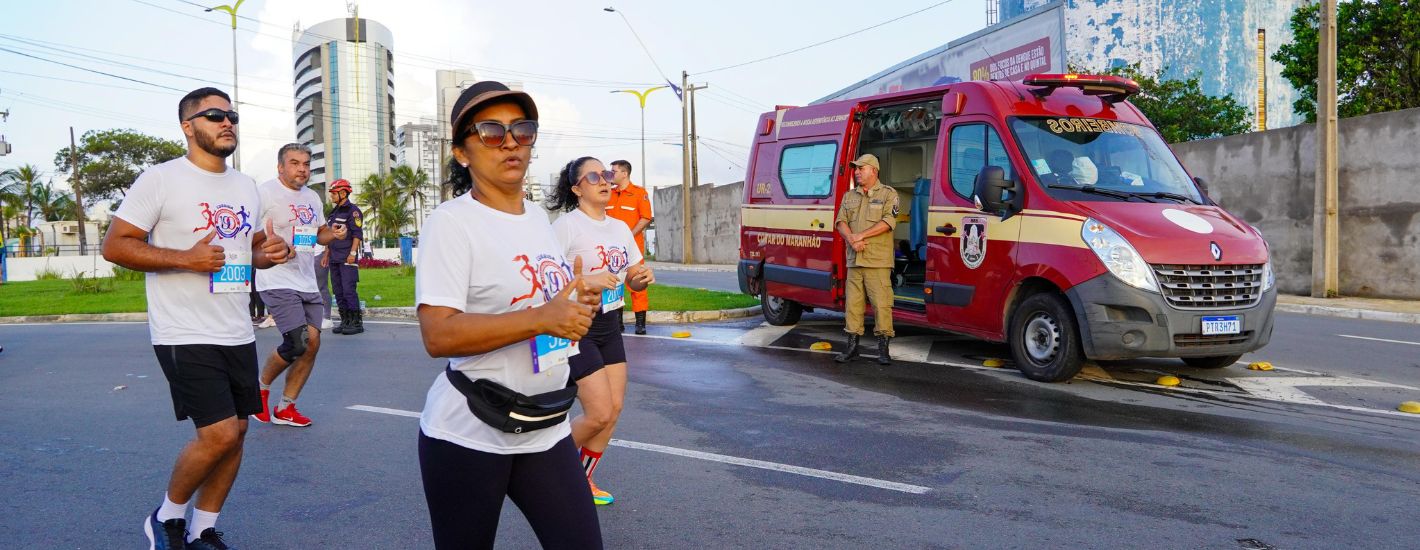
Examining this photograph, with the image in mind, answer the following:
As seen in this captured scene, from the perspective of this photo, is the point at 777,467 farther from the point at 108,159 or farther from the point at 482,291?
the point at 108,159

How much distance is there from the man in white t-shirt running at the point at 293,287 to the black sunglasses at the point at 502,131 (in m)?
3.88

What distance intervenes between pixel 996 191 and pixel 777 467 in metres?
Answer: 3.70

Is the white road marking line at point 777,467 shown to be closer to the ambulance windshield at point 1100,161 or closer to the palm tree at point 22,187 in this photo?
the ambulance windshield at point 1100,161

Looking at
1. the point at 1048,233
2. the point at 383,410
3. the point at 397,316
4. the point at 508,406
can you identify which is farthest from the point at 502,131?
the point at 397,316

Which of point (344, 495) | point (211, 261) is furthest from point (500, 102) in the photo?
point (344, 495)

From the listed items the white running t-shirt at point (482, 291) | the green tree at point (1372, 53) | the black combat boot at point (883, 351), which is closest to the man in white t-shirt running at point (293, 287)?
the white running t-shirt at point (482, 291)

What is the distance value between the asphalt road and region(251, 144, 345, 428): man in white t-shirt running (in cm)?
32

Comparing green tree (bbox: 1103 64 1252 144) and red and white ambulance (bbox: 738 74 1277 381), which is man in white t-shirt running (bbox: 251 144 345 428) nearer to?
red and white ambulance (bbox: 738 74 1277 381)

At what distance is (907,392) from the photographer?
759cm

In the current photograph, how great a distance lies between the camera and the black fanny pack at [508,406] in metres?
2.47

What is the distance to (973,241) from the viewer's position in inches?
336

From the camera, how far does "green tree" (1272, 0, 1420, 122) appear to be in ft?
72.5

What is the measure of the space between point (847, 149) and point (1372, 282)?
9848mm

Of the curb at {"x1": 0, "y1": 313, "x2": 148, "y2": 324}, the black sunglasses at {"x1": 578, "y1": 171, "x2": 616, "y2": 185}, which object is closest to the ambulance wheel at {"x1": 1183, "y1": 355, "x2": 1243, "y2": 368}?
the black sunglasses at {"x1": 578, "y1": 171, "x2": 616, "y2": 185}
